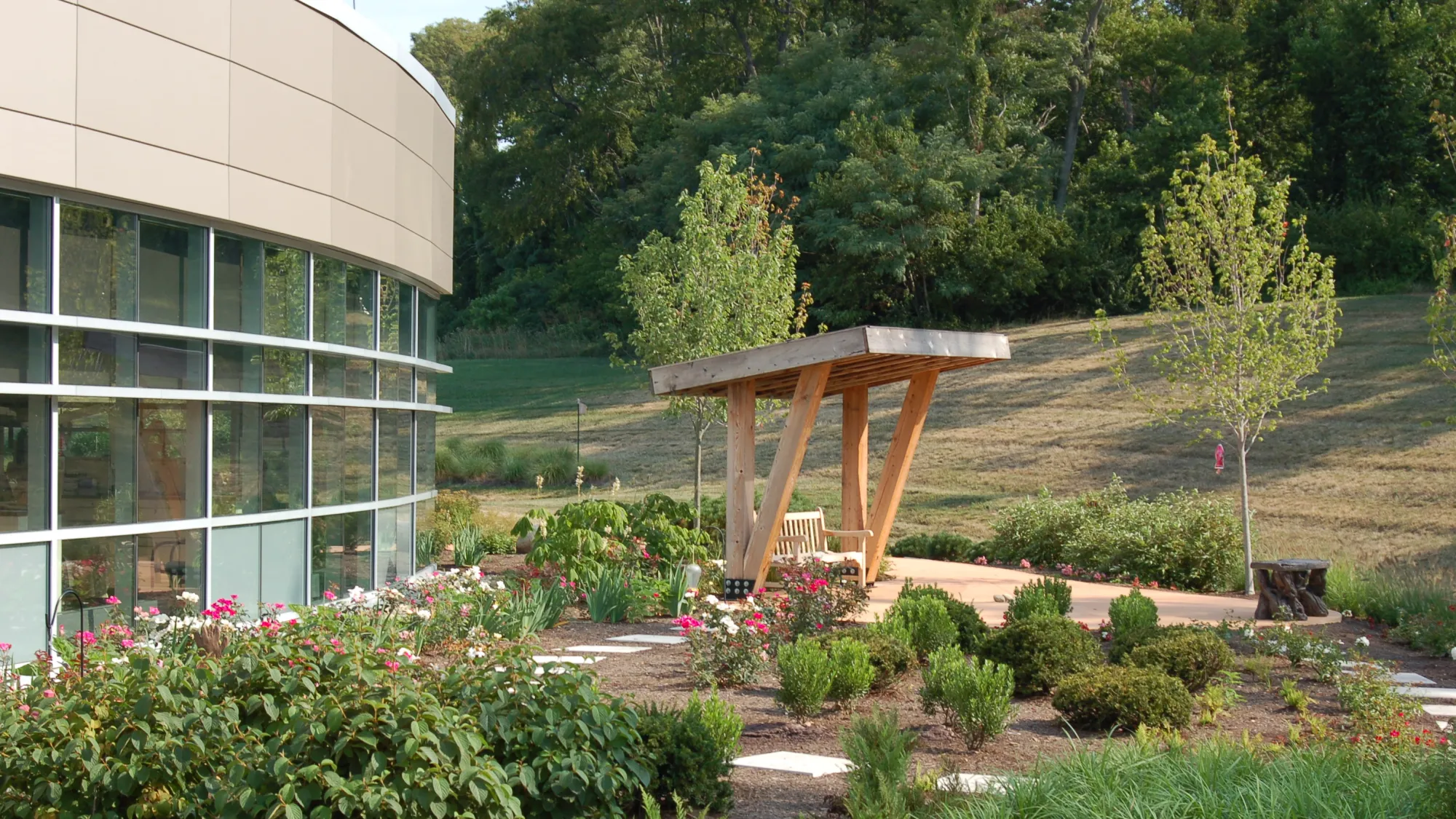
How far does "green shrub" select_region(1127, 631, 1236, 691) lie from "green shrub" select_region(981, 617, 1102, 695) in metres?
0.29

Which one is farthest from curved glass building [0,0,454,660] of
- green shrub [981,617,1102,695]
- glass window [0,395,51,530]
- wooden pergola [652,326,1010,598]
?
green shrub [981,617,1102,695]

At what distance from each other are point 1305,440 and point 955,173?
15.4 metres

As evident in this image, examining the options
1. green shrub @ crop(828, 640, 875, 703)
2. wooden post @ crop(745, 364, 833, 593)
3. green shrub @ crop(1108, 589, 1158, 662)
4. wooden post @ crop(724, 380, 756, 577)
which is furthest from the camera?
wooden post @ crop(724, 380, 756, 577)

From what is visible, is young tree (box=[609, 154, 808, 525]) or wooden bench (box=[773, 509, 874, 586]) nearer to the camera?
wooden bench (box=[773, 509, 874, 586])

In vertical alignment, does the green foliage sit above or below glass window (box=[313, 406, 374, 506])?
below

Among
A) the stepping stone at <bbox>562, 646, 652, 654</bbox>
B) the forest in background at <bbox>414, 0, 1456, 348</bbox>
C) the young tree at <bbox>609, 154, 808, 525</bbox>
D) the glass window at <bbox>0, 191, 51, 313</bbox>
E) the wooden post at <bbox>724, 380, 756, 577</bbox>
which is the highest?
the forest in background at <bbox>414, 0, 1456, 348</bbox>

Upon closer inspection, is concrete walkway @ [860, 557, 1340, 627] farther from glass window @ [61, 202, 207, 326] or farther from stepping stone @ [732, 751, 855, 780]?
glass window @ [61, 202, 207, 326]

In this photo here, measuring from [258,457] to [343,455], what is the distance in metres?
1.24

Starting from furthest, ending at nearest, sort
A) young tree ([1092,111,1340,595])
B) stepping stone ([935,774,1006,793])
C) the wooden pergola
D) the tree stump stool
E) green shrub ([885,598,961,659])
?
young tree ([1092,111,1340,595]), the tree stump stool, the wooden pergola, green shrub ([885,598,961,659]), stepping stone ([935,774,1006,793])

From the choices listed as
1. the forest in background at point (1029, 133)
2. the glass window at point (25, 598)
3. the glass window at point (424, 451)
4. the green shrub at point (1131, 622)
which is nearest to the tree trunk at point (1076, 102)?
the forest in background at point (1029, 133)

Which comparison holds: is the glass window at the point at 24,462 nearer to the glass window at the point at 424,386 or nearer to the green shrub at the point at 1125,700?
the glass window at the point at 424,386

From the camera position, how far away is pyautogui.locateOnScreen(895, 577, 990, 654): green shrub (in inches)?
337

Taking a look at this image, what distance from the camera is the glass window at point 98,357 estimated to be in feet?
24.8

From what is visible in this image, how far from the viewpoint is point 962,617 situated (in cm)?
879
